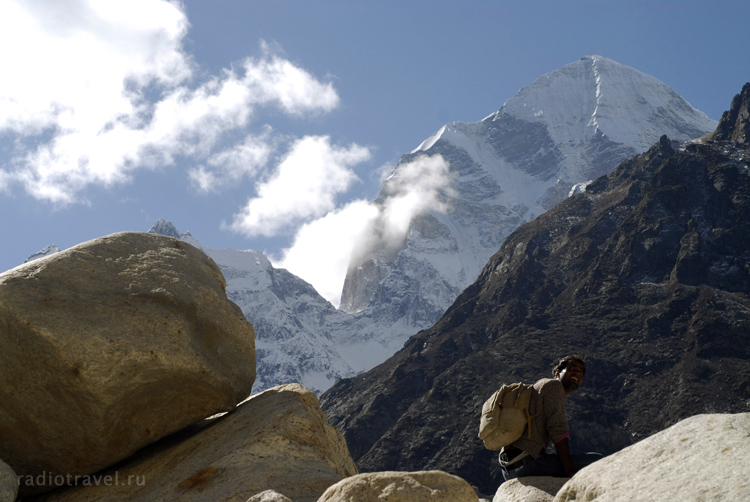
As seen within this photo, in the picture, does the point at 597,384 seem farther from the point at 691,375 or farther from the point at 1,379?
the point at 1,379

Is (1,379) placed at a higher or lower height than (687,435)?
higher

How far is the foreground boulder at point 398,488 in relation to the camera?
5.91 metres

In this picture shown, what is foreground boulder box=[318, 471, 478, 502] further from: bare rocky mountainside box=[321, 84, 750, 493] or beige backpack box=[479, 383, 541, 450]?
bare rocky mountainside box=[321, 84, 750, 493]

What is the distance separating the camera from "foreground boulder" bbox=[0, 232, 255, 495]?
849 cm

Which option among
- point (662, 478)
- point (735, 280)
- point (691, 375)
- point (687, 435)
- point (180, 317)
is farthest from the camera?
point (735, 280)

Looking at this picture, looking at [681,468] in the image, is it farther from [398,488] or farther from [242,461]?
[242,461]

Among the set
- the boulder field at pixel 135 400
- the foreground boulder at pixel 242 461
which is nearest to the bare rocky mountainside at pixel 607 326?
the foreground boulder at pixel 242 461

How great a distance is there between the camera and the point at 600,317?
125 m

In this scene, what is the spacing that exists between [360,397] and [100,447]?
134846 millimetres

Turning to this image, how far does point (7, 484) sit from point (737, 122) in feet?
545

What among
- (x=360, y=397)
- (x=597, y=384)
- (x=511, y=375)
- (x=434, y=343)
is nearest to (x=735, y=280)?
(x=597, y=384)

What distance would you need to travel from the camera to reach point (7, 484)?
7.77 m

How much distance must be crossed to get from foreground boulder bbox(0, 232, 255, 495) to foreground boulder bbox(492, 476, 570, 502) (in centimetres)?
437

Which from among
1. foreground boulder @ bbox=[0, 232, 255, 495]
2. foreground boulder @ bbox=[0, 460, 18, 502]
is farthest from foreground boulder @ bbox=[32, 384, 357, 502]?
foreground boulder @ bbox=[0, 460, 18, 502]
